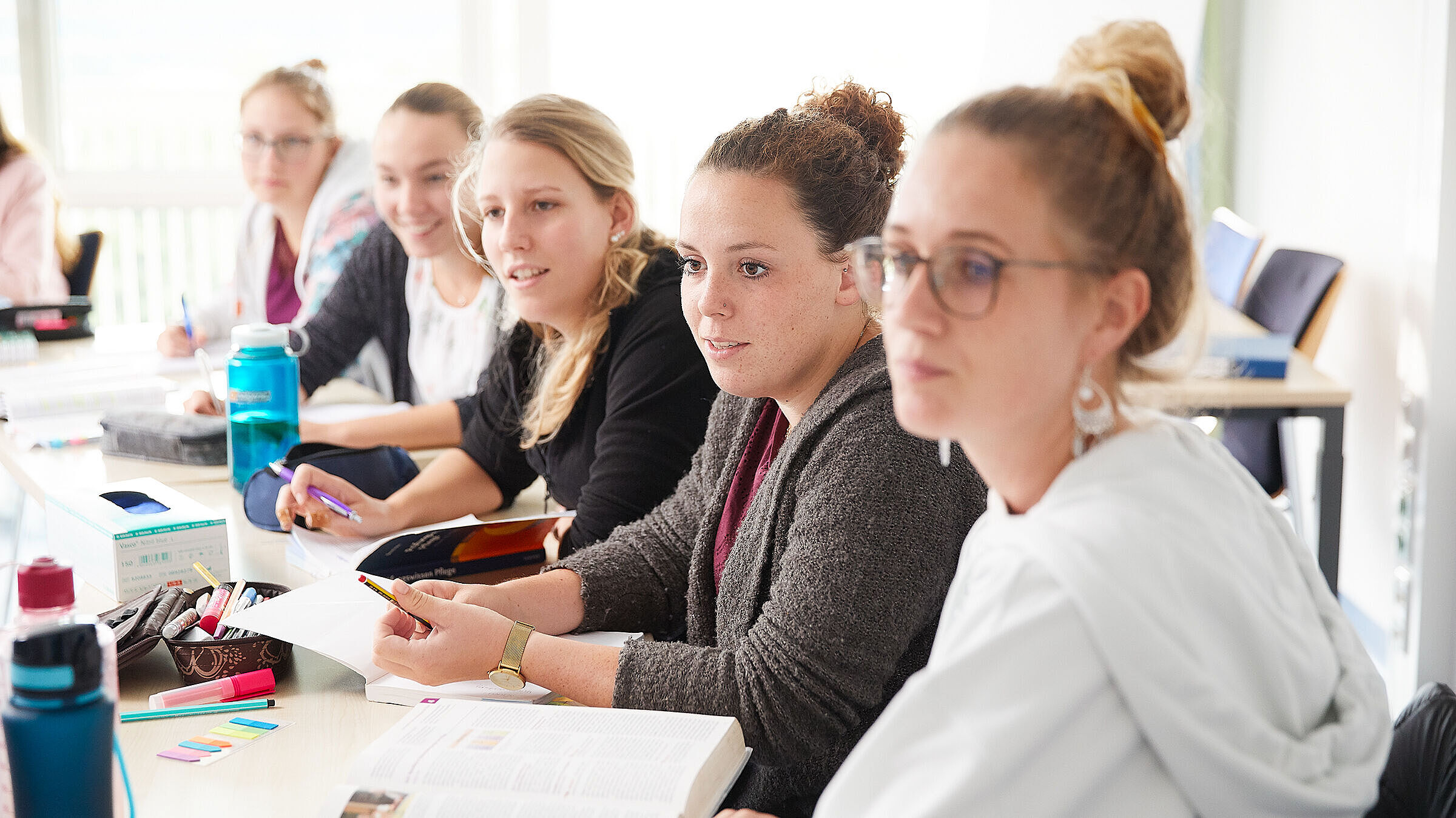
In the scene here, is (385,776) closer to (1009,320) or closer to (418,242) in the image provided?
(1009,320)

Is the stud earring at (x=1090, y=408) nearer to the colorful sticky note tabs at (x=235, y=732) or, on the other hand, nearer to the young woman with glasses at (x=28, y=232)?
the colorful sticky note tabs at (x=235, y=732)

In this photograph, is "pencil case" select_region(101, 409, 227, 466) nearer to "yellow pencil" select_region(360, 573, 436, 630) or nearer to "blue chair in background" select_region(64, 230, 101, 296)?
"yellow pencil" select_region(360, 573, 436, 630)

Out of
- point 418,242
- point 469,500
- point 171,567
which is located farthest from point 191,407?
point 171,567

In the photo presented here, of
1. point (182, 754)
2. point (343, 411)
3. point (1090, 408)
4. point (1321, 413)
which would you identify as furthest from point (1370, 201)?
point (182, 754)

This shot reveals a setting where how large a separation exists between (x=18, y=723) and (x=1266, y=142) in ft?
14.5

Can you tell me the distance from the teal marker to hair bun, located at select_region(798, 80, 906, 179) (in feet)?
2.75

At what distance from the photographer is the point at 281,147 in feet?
9.86

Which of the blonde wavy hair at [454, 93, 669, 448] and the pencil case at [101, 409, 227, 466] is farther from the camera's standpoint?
the pencil case at [101, 409, 227, 466]

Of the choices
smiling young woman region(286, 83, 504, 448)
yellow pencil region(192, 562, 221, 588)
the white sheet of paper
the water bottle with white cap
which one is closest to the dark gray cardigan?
yellow pencil region(192, 562, 221, 588)

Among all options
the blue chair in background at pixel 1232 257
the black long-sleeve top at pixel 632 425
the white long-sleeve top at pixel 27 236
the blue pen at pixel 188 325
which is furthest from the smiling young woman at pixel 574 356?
the white long-sleeve top at pixel 27 236

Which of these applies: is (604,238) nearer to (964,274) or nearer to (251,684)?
(251,684)

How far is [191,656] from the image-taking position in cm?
117

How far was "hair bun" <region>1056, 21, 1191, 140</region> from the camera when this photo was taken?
841 millimetres

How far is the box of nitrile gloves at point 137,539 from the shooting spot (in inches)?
55.3
